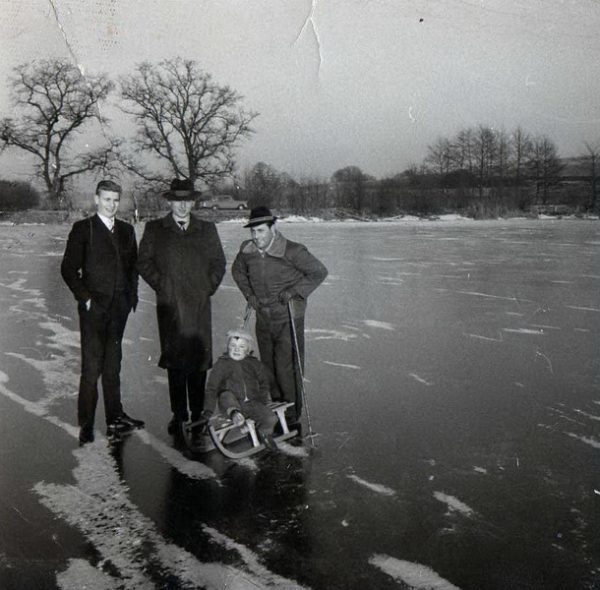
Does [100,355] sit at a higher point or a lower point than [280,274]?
lower

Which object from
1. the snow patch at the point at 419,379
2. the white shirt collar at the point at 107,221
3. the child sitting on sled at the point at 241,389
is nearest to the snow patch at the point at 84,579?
the child sitting on sled at the point at 241,389

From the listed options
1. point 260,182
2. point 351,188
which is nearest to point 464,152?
point 351,188

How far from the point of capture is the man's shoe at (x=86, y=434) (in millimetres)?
4475

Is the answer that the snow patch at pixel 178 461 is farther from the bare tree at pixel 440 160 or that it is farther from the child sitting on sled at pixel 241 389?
the bare tree at pixel 440 160

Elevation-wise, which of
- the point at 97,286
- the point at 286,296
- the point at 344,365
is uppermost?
the point at 97,286

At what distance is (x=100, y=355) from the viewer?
15.3 feet

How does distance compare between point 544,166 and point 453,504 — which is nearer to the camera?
point 453,504

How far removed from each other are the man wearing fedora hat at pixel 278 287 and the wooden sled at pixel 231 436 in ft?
0.64

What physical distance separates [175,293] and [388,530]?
2356mm

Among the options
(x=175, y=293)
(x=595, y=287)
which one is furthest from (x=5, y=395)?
(x=595, y=287)

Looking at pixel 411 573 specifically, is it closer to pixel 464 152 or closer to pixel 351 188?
pixel 351 188

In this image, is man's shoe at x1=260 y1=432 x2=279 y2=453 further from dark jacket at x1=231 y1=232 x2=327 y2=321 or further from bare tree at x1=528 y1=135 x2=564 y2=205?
bare tree at x1=528 y1=135 x2=564 y2=205

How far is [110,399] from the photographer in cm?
474

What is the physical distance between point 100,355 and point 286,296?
1.43 meters
